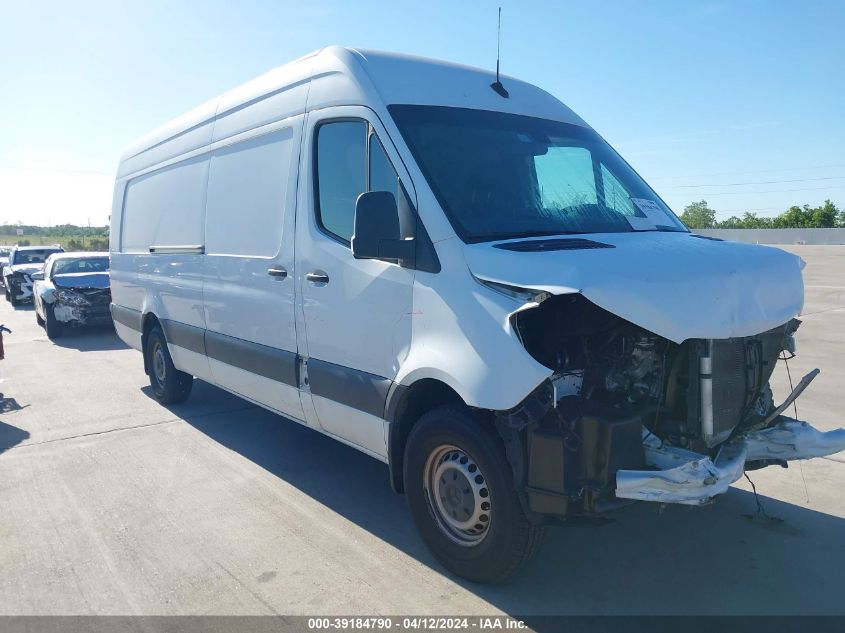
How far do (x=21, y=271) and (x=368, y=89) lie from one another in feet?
63.4

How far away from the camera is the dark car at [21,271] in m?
19.9

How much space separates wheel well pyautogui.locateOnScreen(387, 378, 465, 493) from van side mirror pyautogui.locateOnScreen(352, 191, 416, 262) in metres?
0.71

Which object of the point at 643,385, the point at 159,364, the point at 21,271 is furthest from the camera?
the point at 21,271

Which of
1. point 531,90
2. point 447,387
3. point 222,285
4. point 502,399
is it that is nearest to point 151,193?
point 222,285

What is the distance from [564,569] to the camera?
380 centimetres

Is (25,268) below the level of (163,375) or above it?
above

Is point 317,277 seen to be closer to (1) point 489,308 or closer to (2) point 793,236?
(1) point 489,308

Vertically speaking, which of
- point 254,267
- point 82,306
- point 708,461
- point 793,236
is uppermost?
point 254,267

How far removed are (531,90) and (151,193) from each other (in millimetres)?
4615

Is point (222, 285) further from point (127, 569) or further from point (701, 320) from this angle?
point (701, 320)

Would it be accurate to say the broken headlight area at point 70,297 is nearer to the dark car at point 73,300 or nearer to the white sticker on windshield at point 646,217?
the dark car at point 73,300

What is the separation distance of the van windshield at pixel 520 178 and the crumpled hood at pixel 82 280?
35.6 ft

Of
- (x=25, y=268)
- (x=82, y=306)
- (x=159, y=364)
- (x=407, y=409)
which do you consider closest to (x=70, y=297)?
(x=82, y=306)

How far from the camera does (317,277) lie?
4.43m
